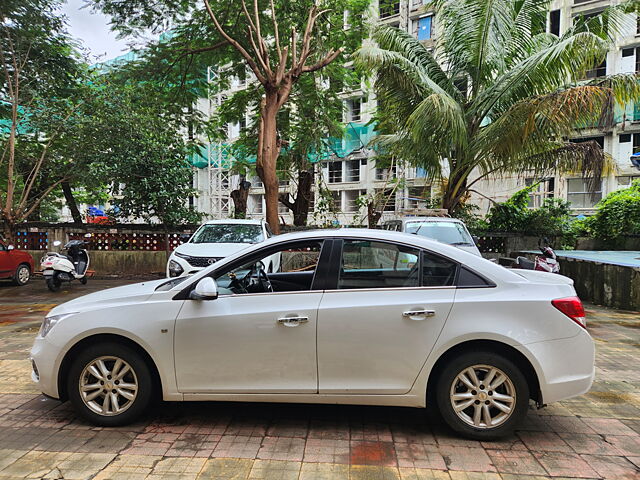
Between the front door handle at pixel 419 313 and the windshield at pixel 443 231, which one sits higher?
the windshield at pixel 443 231

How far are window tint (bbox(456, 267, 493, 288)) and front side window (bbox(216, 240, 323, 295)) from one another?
3.59 ft

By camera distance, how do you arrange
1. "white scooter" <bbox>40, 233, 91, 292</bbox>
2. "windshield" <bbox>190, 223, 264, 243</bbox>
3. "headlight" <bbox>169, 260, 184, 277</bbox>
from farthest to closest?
1. "white scooter" <bbox>40, 233, 91, 292</bbox>
2. "windshield" <bbox>190, 223, 264, 243</bbox>
3. "headlight" <bbox>169, 260, 184, 277</bbox>

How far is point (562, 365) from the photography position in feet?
10.1

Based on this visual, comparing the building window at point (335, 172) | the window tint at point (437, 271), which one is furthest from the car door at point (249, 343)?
the building window at point (335, 172)

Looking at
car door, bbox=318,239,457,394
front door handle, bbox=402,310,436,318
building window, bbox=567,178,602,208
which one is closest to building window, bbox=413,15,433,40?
building window, bbox=567,178,602,208

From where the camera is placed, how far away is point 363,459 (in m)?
2.90

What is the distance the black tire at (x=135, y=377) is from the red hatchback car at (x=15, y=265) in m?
9.65

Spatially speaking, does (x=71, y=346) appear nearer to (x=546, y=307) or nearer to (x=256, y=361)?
(x=256, y=361)

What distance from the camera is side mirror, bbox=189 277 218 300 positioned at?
315 cm

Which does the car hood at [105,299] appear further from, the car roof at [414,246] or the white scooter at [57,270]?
the white scooter at [57,270]

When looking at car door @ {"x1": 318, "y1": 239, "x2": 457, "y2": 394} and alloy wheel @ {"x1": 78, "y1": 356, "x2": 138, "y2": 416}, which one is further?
alloy wheel @ {"x1": 78, "y1": 356, "x2": 138, "y2": 416}

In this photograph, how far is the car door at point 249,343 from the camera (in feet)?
10.3

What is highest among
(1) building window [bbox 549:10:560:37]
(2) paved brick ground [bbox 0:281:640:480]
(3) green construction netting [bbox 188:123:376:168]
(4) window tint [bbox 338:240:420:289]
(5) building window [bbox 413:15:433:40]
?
(5) building window [bbox 413:15:433:40]

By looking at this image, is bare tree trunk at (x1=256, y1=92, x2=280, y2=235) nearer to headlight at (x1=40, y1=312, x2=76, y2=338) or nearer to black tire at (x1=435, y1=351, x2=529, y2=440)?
headlight at (x1=40, y1=312, x2=76, y2=338)
